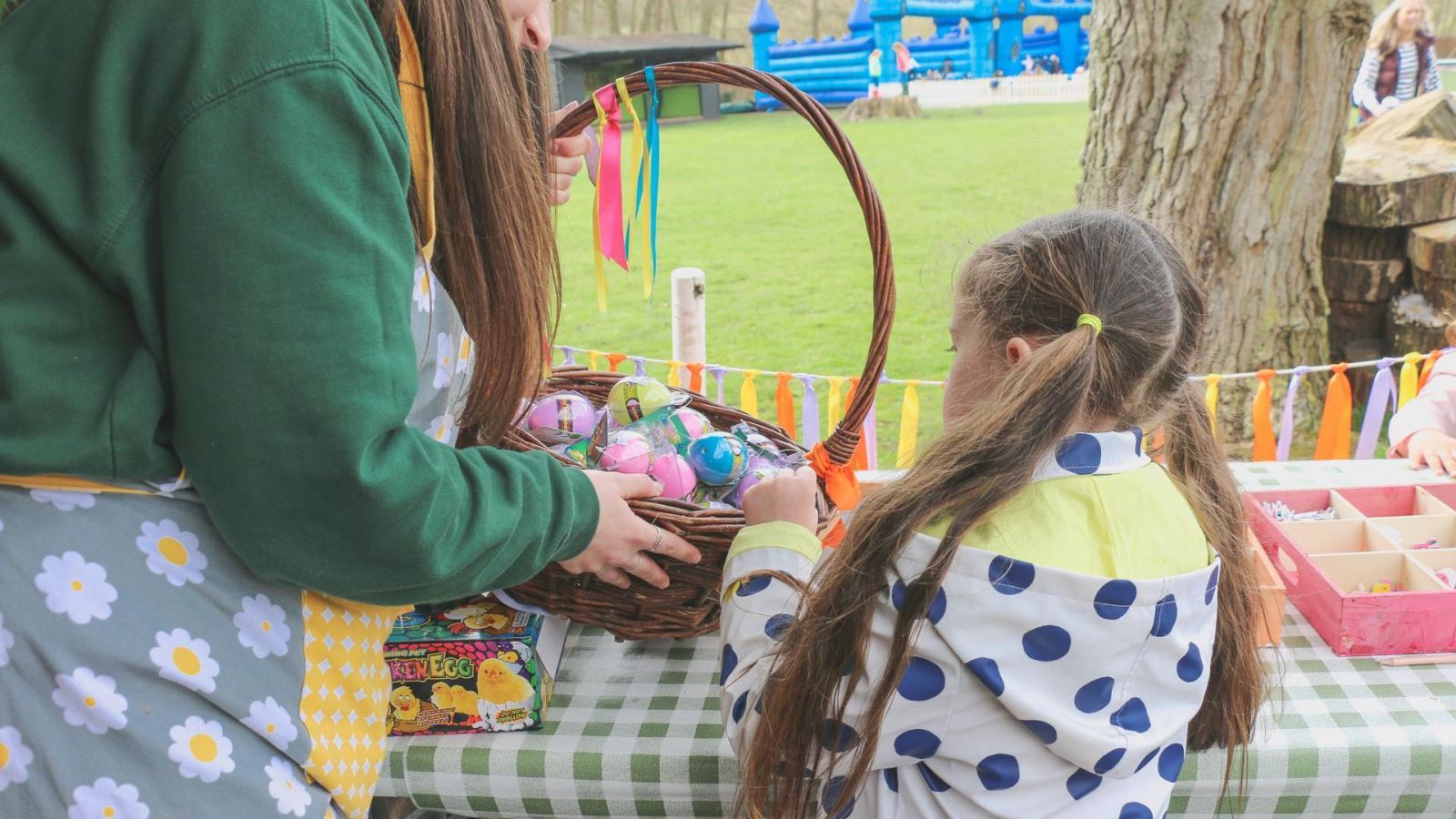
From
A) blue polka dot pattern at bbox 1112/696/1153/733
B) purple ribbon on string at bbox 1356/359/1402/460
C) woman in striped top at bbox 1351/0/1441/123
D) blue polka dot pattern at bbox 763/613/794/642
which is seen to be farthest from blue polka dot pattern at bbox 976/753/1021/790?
woman in striped top at bbox 1351/0/1441/123

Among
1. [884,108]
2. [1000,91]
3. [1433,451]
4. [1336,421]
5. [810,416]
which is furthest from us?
[1000,91]

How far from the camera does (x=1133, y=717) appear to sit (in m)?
1.07

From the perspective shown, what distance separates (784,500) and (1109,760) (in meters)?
0.45

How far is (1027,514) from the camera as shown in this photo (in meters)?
1.05

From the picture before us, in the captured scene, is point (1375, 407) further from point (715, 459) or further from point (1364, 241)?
point (715, 459)

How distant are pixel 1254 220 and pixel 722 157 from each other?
37.3ft

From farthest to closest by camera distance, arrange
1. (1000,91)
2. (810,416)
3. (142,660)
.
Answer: (1000,91) < (810,416) < (142,660)

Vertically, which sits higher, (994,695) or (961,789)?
(994,695)

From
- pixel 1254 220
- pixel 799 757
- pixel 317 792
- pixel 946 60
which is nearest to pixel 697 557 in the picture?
pixel 799 757

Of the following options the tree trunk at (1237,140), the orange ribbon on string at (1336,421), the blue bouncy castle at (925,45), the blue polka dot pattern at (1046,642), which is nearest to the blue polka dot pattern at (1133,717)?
the blue polka dot pattern at (1046,642)

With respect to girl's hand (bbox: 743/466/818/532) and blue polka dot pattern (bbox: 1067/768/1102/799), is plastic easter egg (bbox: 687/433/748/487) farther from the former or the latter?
blue polka dot pattern (bbox: 1067/768/1102/799)

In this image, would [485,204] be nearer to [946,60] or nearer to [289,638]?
[289,638]

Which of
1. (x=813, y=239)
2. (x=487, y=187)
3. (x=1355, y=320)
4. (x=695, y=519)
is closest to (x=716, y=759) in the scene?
(x=695, y=519)

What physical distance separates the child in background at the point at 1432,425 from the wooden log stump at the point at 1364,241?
8.30 ft
